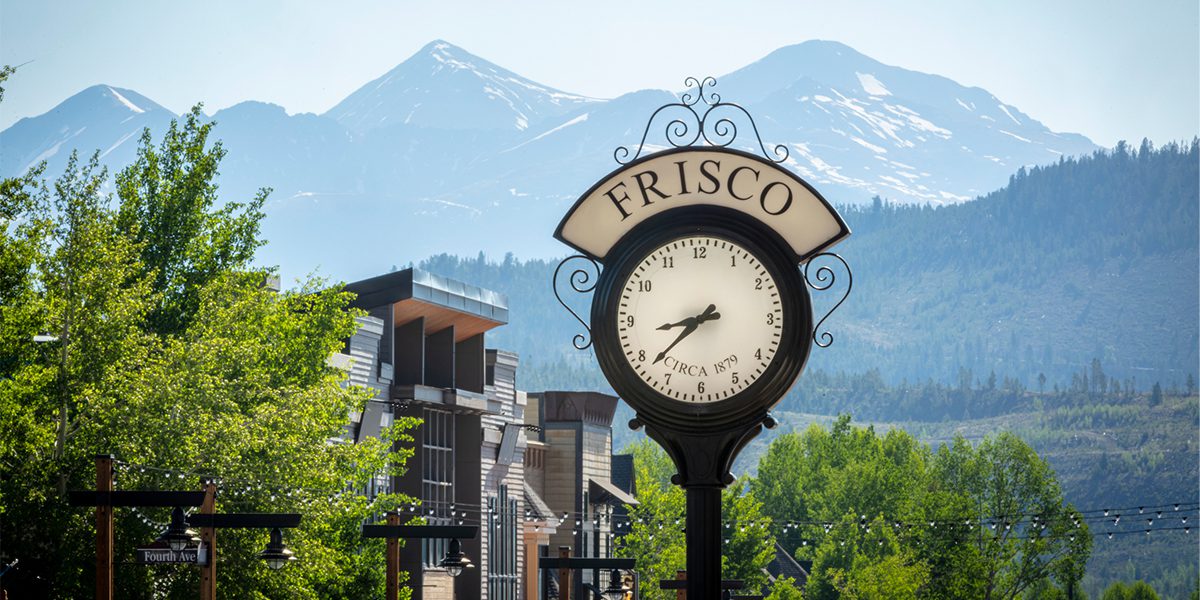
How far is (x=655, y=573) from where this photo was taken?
72.7 m

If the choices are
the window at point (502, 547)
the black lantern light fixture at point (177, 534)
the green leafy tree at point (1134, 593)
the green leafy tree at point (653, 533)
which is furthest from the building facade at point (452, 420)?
the green leafy tree at point (1134, 593)

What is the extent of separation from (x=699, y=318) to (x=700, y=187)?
0.59 m

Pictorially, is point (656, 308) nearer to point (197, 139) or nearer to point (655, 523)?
point (197, 139)

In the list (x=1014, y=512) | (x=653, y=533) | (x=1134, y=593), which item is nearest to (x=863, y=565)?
(x=1014, y=512)

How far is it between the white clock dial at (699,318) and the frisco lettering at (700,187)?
214mm

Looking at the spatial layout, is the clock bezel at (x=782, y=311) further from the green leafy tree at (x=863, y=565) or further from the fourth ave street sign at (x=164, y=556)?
the green leafy tree at (x=863, y=565)

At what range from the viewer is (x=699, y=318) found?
24.3ft

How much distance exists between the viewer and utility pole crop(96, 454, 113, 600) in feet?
70.0

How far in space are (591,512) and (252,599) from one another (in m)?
50.4

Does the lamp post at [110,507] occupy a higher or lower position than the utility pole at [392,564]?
higher

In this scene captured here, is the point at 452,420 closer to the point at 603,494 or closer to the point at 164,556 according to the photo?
the point at 603,494

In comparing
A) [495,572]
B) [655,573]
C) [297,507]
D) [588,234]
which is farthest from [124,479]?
[655,573]

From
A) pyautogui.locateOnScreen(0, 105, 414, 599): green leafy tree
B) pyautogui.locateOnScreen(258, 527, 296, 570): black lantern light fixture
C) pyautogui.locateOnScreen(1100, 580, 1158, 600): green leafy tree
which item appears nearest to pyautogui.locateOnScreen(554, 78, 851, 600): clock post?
pyautogui.locateOnScreen(258, 527, 296, 570): black lantern light fixture

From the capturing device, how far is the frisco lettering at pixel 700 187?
24.5ft
